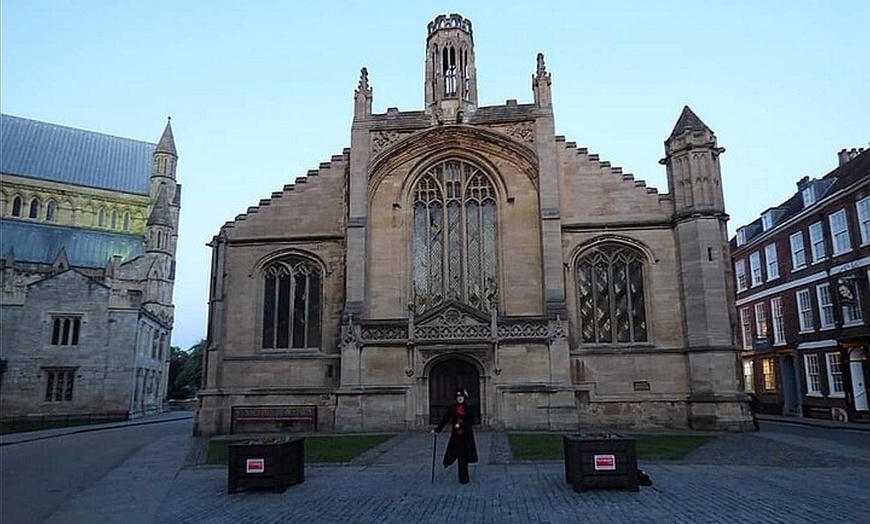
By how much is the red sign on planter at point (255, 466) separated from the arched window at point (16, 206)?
57.3 m

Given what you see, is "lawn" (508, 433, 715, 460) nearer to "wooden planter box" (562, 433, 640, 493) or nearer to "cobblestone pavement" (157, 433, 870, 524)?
"cobblestone pavement" (157, 433, 870, 524)

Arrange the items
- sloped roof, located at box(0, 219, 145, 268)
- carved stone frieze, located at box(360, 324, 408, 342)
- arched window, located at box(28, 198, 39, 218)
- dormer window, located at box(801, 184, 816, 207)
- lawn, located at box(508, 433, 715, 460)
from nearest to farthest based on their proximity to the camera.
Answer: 1. lawn, located at box(508, 433, 715, 460)
2. carved stone frieze, located at box(360, 324, 408, 342)
3. dormer window, located at box(801, 184, 816, 207)
4. sloped roof, located at box(0, 219, 145, 268)
5. arched window, located at box(28, 198, 39, 218)

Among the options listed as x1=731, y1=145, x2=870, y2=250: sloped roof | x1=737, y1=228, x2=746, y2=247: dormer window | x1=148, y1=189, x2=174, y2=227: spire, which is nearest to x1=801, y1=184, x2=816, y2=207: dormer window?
x1=731, y1=145, x2=870, y2=250: sloped roof

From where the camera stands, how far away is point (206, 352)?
23844 millimetres

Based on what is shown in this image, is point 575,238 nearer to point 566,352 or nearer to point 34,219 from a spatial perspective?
point 566,352

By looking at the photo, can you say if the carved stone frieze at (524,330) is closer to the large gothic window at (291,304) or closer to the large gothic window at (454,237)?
the large gothic window at (454,237)

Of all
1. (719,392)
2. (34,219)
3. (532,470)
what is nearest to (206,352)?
(532,470)

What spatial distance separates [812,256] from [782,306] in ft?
13.1

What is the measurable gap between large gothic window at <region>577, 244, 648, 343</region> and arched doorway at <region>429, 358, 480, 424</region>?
458 centimetres

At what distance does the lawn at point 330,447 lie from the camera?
14279 mm

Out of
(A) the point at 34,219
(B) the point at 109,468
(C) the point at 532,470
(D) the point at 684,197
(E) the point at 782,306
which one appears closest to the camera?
(C) the point at 532,470

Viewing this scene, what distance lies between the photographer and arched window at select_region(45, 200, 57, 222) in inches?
2216

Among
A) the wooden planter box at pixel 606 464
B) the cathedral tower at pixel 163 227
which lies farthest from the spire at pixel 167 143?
the wooden planter box at pixel 606 464

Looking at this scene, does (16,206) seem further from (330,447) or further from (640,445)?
(640,445)
